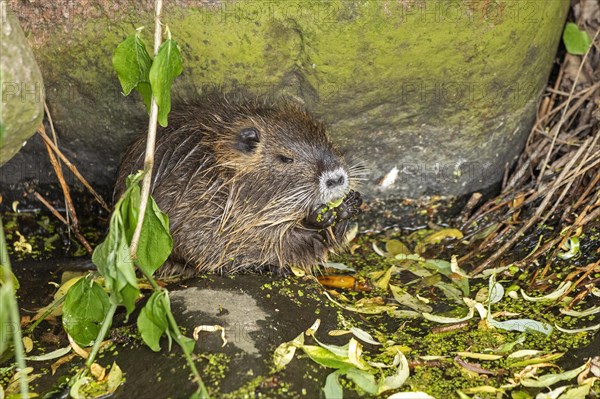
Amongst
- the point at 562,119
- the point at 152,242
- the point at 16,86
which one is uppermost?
the point at 16,86

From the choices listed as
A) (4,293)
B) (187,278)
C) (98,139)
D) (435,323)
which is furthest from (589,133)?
(4,293)

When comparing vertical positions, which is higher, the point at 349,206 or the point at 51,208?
the point at 349,206

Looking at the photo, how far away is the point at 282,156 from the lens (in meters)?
3.65

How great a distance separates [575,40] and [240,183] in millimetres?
1951

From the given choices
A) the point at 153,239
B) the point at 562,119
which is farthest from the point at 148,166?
the point at 562,119

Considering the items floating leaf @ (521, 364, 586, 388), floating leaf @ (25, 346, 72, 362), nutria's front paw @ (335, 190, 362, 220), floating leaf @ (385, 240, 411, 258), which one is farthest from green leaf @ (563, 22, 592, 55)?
floating leaf @ (25, 346, 72, 362)

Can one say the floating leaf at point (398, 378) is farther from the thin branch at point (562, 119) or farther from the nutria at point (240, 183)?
the thin branch at point (562, 119)

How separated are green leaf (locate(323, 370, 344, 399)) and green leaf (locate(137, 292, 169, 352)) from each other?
0.56 m

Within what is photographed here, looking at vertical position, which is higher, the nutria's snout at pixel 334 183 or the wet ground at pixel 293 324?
the nutria's snout at pixel 334 183

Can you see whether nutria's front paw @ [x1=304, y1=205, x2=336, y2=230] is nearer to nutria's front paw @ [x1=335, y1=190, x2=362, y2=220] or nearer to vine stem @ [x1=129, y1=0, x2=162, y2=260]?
nutria's front paw @ [x1=335, y1=190, x2=362, y2=220]

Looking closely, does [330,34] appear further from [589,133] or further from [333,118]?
[589,133]

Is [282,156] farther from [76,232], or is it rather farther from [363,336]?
[76,232]

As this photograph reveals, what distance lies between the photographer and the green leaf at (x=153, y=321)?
9.09 feet

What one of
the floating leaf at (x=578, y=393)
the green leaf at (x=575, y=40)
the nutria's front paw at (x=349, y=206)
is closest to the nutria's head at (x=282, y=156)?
the nutria's front paw at (x=349, y=206)
